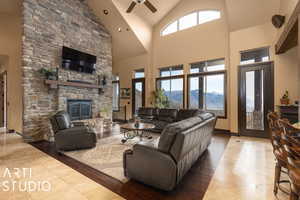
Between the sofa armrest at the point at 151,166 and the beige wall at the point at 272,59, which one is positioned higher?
the beige wall at the point at 272,59

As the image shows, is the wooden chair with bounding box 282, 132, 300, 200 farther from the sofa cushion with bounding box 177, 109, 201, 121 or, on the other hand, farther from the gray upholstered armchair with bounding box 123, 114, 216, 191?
the sofa cushion with bounding box 177, 109, 201, 121

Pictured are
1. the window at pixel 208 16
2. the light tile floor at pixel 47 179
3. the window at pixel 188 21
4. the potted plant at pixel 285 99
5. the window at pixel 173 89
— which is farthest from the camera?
the window at pixel 173 89

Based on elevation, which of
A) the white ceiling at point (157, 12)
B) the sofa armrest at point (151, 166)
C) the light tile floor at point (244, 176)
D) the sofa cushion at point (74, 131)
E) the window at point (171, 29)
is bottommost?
the light tile floor at point (244, 176)

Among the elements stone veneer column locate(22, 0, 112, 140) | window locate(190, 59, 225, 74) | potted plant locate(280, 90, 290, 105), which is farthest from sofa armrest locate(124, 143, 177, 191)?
window locate(190, 59, 225, 74)

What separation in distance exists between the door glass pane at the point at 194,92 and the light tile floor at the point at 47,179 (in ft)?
17.7

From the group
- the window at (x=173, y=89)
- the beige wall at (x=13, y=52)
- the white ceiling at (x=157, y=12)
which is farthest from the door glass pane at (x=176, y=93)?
the beige wall at (x=13, y=52)

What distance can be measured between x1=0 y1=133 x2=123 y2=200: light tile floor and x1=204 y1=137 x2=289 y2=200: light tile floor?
1462 mm

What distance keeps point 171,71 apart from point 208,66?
1780 millimetres

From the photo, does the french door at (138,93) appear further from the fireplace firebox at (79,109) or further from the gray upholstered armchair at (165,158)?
the gray upholstered armchair at (165,158)

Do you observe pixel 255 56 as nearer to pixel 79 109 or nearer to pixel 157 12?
pixel 157 12

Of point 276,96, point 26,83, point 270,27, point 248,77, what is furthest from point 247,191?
point 26,83

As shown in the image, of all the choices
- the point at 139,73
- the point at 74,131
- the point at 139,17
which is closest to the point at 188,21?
the point at 139,17

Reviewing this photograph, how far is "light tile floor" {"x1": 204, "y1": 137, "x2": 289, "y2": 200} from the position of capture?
196cm

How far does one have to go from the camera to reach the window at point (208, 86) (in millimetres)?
6003
